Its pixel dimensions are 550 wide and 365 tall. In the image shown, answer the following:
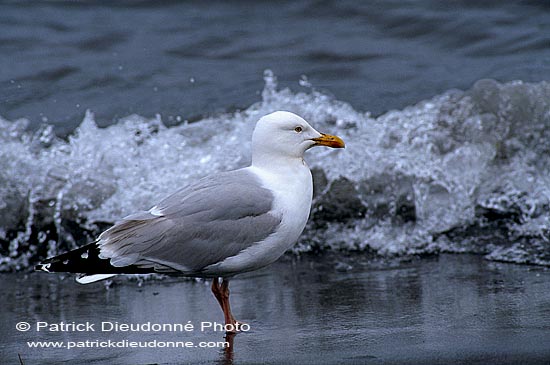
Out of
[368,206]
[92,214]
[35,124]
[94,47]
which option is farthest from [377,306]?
[94,47]

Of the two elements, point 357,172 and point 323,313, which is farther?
point 357,172

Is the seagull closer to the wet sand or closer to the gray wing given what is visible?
the gray wing

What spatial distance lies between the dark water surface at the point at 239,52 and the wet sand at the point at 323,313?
10.5ft

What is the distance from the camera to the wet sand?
359 centimetres

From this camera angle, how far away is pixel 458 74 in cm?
897

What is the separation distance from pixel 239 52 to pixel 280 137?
19.0 feet

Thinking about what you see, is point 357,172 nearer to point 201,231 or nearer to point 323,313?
point 323,313

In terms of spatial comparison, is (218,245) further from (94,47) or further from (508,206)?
(94,47)

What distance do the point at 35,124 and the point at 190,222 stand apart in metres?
4.59

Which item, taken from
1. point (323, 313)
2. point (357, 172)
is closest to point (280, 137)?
point (323, 313)

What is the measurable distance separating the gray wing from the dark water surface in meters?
4.33

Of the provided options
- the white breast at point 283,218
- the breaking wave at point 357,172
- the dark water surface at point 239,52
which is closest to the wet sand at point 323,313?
the white breast at point 283,218

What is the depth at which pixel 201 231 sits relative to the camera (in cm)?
408

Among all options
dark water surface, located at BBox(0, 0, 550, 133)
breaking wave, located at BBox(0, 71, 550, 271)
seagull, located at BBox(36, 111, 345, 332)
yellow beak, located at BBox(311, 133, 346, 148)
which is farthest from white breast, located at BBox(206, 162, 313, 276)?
dark water surface, located at BBox(0, 0, 550, 133)
